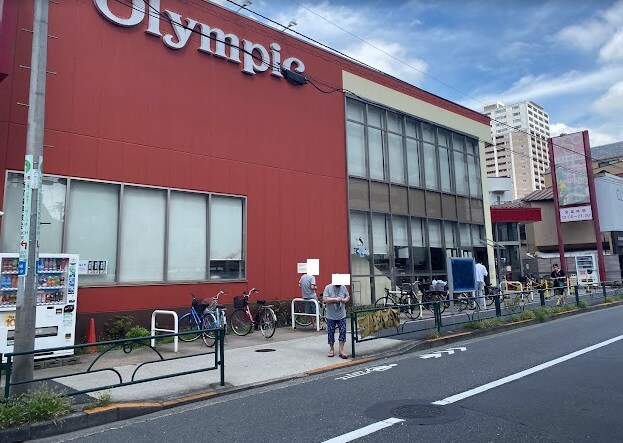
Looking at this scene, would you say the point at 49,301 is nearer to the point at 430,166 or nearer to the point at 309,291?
the point at 309,291

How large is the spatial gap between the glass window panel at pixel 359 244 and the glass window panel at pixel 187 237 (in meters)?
6.28

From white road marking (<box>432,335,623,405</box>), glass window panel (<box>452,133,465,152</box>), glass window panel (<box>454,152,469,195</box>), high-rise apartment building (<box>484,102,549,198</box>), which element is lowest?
white road marking (<box>432,335,623,405</box>)

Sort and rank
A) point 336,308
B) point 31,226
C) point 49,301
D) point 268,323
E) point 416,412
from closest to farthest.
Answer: point 416,412, point 31,226, point 49,301, point 336,308, point 268,323

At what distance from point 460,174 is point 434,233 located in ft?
Answer: 13.7

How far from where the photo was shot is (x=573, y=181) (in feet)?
104

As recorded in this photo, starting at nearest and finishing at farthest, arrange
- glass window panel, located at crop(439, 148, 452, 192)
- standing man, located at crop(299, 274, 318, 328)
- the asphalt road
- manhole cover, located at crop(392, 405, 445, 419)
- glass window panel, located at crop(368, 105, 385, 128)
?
the asphalt road
manhole cover, located at crop(392, 405, 445, 419)
standing man, located at crop(299, 274, 318, 328)
glass window panel, located at crop(368, 105, 385, 128)
glass window panel, located at crop(439, 148, 452, 192)

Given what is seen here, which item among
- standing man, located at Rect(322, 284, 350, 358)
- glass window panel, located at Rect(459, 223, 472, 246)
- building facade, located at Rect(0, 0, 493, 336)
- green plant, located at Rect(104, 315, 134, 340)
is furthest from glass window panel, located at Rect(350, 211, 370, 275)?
green plant, located at Rect(104, 315, 134, 340)

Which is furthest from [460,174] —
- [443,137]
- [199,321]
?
[199,321]

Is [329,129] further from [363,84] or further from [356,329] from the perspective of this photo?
[356,329]

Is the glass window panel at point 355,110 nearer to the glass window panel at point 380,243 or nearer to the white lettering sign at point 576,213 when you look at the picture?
the glass window panel at point 380,243

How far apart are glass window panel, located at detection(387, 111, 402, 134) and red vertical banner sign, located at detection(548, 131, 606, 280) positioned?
16.5 meters

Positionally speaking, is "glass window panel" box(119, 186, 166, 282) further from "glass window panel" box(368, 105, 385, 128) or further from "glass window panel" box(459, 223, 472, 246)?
"glass window panel" box(459, 223, 472, 246)

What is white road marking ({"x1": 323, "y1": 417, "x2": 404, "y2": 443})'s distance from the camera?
5.06 metres

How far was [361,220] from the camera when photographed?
18.6 m
